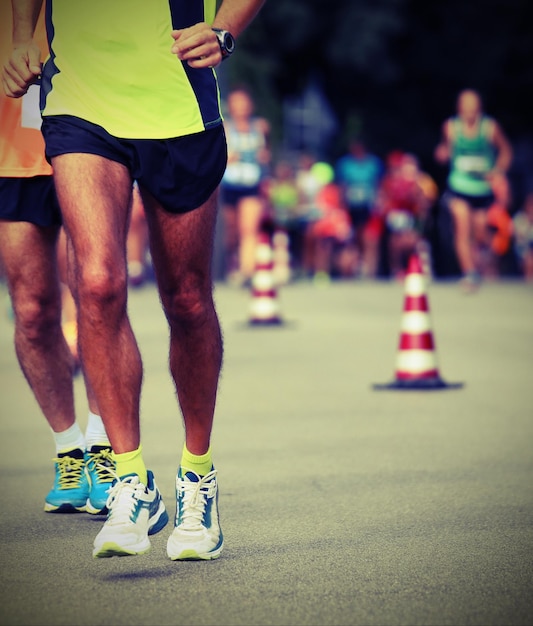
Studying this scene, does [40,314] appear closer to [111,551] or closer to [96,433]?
[96,433]

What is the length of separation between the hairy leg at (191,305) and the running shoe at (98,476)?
0.48m

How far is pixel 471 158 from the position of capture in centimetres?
1648

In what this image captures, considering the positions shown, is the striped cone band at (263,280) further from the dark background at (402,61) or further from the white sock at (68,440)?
the dark background at (402,61)

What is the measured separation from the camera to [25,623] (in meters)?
3.33

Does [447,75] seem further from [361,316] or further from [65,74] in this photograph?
[65,74]

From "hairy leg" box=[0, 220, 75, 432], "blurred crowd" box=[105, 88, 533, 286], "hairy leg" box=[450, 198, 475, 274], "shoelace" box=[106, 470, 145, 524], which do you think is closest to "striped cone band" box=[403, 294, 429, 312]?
"hairy leg" box=[0, 220, 75, 432]

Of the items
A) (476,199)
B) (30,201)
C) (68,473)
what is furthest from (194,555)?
(476,199)

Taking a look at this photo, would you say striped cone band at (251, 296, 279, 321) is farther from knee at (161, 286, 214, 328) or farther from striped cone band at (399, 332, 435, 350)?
knee at (161, 286, 214, 328)

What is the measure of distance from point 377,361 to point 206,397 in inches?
203

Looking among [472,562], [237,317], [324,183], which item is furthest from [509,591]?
[324,183]

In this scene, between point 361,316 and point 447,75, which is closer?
point 361,316

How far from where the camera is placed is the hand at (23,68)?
4195 millimetres

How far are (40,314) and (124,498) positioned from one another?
1033 millimetres

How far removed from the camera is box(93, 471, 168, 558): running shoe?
3.75 metres
